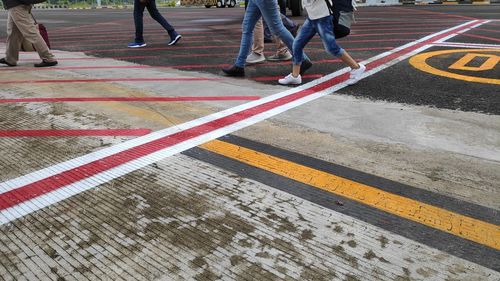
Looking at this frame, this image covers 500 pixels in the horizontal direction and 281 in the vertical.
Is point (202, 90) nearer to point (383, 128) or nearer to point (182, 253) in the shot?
point (383, 128)

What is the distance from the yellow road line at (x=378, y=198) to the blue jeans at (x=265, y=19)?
2.44 metres

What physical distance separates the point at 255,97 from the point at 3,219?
273 cm

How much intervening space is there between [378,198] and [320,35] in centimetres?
273

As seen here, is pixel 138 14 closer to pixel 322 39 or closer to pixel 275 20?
pixel 275 20

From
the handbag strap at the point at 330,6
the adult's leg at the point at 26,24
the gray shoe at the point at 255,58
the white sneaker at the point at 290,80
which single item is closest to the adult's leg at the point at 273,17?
the white sneaker at the point at 290,80

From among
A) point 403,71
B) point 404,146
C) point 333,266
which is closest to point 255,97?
point 404,146

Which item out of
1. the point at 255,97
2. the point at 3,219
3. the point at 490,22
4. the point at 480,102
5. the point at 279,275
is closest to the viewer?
the point at 279,275

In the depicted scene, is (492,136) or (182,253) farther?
(492,136)

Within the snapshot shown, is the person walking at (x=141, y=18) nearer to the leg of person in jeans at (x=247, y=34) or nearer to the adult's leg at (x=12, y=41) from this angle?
the adult's leg at (x=12, y=41)

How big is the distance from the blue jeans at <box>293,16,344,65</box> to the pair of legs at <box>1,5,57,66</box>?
404cm

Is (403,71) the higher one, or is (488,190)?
(403,71)

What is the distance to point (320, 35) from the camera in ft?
15.1

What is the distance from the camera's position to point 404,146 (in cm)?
302

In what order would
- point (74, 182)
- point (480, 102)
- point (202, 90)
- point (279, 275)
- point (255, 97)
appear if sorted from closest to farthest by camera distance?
point (279, 275) → point (74, 182) → point (480, 102) → point (255, 97) → point (202, 90)
